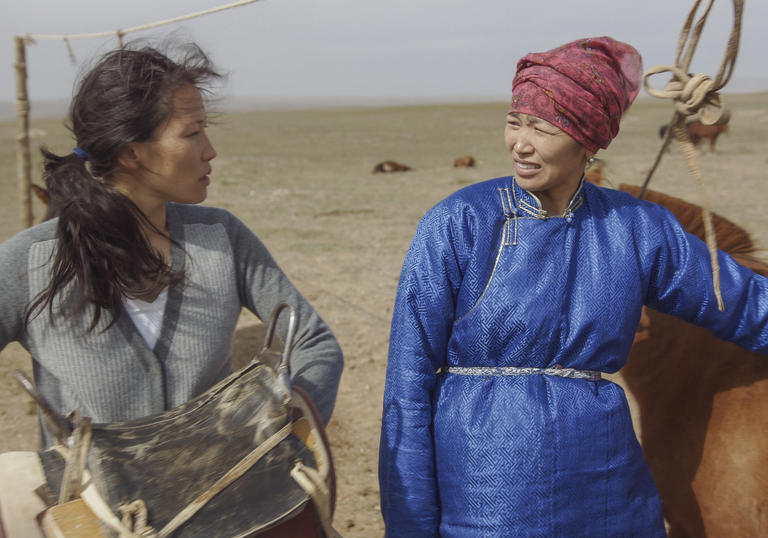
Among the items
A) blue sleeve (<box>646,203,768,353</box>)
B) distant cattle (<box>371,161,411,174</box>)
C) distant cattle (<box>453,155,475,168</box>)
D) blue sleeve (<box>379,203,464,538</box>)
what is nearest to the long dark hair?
blue sleeve (<box>379,203,464,538</box>)

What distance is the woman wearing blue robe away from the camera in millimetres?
1555

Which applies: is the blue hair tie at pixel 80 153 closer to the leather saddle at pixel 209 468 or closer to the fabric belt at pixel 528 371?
the leather saddle at pixel 209 468

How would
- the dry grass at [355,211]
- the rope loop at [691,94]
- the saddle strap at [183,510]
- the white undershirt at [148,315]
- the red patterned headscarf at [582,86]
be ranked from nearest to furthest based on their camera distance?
the saddle strap at [183,510] < the red patterned headscarf at [582,86] < the white undershirt at [148,315] < the rope loop at [691,94] < the dry grass at [355,211]

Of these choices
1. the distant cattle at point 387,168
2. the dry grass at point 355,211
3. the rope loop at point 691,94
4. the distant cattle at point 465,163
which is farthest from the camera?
the distant cattle at point 465,163

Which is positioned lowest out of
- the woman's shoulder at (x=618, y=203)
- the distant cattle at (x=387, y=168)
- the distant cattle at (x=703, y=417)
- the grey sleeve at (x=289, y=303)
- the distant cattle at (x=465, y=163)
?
the distant cattle at (x=387, y=168)

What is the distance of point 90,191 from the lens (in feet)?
5.50

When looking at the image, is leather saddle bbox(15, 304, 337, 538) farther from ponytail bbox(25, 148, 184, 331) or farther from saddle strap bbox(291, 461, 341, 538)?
ponytail bbox(25, 148, 184, 331)

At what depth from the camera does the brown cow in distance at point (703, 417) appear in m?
1.80

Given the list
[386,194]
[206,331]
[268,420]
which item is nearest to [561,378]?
[268,420]

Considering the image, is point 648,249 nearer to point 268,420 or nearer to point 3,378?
point 268,420

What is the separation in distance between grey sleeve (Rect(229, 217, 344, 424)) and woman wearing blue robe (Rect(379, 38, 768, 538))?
0.20 m

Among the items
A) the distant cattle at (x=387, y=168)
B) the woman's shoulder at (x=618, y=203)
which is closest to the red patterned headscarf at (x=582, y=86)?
the woman's shoulder at (x=618, y=203)

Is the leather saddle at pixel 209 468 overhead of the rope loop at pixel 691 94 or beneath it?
beneath

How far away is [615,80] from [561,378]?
2.28 feet
